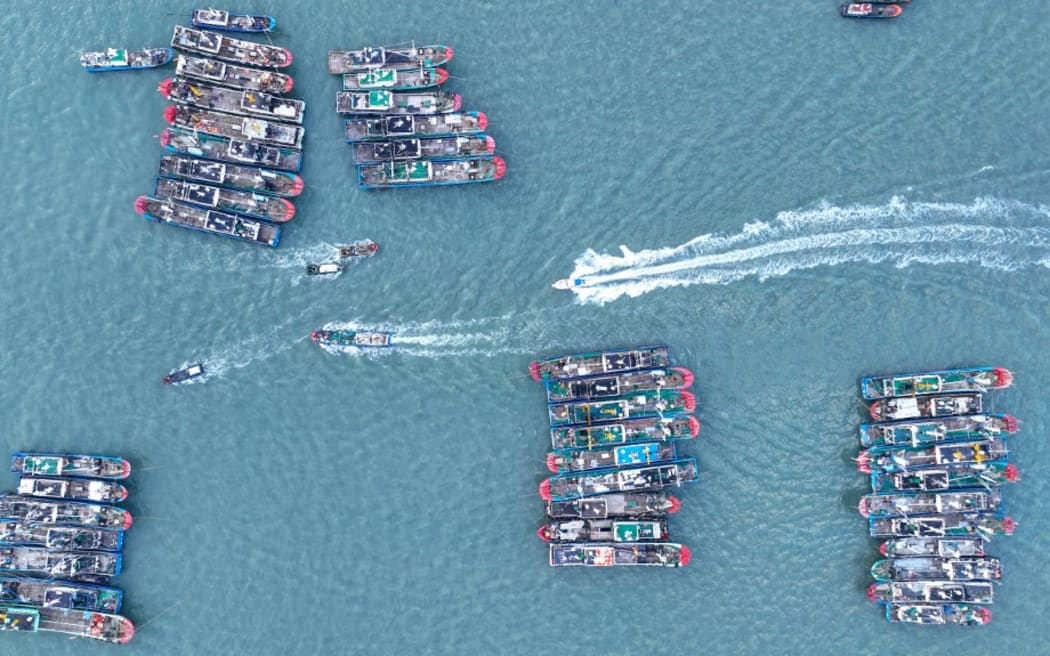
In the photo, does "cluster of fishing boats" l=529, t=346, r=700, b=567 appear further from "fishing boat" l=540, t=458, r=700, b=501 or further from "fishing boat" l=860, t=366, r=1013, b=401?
"fishing boat" l=860, t=366, r=1013, b=401

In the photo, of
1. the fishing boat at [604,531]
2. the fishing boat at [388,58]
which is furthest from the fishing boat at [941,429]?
the fishing boat at [388,58]

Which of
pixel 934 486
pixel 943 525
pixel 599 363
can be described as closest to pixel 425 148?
pixel 599 363

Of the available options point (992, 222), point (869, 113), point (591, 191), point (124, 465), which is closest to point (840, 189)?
point (869, 113)

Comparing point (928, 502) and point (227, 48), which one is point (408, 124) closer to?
point (227, 48)

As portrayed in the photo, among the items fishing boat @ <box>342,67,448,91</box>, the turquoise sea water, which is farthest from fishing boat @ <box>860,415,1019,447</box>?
→ fishing boat @ <box>342,67,448,91</box>

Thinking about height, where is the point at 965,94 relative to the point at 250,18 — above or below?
below

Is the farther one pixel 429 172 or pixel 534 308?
pixel 534 308

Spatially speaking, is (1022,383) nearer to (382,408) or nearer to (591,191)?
(591,191)
